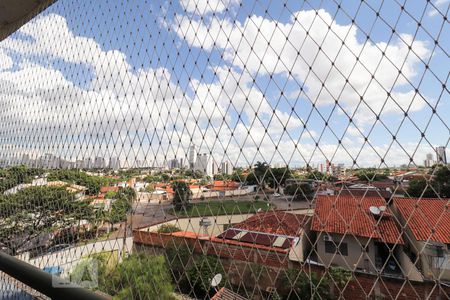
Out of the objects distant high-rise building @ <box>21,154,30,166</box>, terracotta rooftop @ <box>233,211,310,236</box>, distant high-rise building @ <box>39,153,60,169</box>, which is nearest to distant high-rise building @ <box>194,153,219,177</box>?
terracotta rooftop @ <box>233,211,310,236</box>

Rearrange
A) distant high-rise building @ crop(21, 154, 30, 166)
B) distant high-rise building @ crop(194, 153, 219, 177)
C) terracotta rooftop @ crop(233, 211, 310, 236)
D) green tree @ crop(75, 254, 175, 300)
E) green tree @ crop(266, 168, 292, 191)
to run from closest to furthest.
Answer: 1. green tree @ crop(266, 168, 292, 191)
2. terracotta rooftop @ crop(233, 211, 310, 236)
3. distant high-rise building @ crop(194, 153, 219, 177)
4. green tree @ crop(75, 254, 175, 300)
5. distant high-rise building @ crop(21, 154, 30, 166)

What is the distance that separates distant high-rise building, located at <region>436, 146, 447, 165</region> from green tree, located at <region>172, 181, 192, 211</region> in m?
0.87

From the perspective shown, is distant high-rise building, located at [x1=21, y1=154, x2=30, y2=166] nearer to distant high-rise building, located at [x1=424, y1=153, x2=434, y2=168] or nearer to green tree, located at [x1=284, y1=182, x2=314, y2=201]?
green tree, located at [x1=284, y1=182, x2=314, y2=201]

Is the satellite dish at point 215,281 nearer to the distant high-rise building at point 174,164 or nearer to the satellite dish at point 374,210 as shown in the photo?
the distant high-rise building at point 174,164

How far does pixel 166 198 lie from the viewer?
144 centimetres

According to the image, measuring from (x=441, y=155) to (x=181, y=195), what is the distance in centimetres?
100

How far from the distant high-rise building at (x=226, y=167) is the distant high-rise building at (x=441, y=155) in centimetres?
64

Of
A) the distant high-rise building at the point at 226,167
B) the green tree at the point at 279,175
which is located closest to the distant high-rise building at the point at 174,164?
the distant high-rise building at the point at 226,167

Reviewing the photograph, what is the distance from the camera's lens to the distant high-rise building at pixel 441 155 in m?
0.67

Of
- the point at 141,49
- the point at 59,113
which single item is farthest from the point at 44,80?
the point at 141,49

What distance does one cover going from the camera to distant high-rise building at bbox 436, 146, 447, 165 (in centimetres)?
67

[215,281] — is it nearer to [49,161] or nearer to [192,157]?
[192,157]

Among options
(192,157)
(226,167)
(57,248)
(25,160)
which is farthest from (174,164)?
(25,160)

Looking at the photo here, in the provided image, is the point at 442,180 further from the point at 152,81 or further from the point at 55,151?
the point at 55,151
